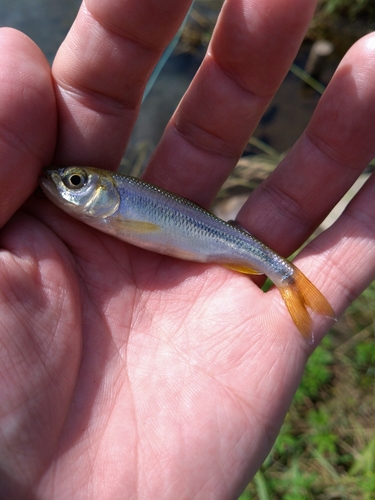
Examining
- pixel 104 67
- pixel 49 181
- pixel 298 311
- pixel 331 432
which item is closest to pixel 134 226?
pixel 49 181

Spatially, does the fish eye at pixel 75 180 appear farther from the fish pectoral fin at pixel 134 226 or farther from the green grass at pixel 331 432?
the green grass at pixel 331 432

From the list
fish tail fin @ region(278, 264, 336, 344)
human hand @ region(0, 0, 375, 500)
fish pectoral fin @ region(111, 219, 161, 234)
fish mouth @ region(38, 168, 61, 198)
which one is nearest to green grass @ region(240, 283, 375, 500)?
human hand @ region(0, 0, 375, 500)

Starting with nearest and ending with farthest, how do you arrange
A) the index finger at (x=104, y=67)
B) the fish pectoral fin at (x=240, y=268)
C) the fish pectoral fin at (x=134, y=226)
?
1. the index finger at (x=104, y=67)
2. the fish pectoral fin at (x=134, y=226)
3. the fish pectoral fin at (x=240, y=268)

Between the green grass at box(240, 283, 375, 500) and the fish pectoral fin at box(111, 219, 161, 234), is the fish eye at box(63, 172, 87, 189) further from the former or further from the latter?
the green grass at box(240, 283, 375, 500)

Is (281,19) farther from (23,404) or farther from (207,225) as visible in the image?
(23,404)

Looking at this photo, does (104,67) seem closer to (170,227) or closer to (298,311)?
(170,227)

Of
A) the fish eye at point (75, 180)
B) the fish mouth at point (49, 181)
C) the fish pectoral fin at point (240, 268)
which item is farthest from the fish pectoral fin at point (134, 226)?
the fish pectoral fin at point (240, 268)
